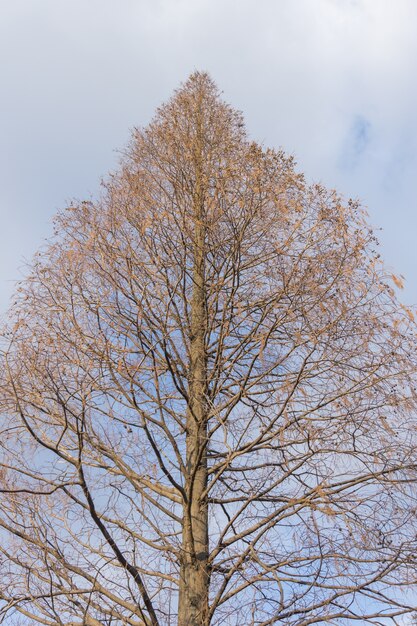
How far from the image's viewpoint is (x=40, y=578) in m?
3.89

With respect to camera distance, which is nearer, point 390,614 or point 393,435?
point 390,614

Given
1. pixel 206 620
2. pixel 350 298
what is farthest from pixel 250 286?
pixel 206 620

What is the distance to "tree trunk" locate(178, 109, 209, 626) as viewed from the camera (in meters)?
3.93

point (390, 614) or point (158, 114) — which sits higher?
point (158, 114)

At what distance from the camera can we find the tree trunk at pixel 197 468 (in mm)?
3930

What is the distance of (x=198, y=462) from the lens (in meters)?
4.17

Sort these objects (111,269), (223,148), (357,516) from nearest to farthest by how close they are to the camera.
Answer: (357,516) < (111,269) < (223,148)

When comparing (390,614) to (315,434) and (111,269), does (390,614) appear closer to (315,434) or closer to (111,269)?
(315,434)

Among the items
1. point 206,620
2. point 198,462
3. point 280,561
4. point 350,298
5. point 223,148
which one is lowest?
point 206,620

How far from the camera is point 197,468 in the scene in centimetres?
433

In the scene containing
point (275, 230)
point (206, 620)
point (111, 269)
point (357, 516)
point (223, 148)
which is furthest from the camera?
point (223, 148)

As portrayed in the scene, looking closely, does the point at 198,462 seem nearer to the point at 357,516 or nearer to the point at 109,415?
the point at 109,415

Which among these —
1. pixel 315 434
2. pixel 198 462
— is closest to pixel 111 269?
pixel 198 462

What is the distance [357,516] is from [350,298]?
1.47 meters
